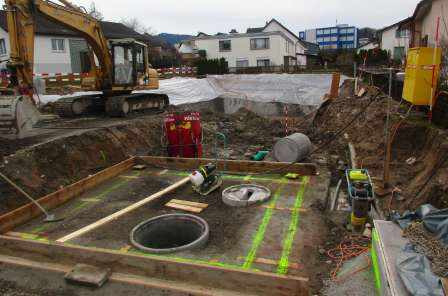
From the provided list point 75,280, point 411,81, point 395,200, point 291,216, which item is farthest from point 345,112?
point 75,280

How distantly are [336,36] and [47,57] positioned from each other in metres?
75.6

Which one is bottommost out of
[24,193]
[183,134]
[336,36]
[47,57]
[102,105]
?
[24,193]

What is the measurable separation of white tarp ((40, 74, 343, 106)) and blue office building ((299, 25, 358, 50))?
68.0 meters

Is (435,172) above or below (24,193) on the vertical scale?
above

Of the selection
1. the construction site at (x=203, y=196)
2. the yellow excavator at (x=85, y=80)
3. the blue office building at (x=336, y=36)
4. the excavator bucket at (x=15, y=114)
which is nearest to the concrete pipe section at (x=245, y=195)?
the construction site at (x=203, y=196)

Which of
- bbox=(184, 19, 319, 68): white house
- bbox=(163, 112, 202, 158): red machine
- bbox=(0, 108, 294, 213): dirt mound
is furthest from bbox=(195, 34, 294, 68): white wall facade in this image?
bbox=(163, 112, 202, 158): red machine

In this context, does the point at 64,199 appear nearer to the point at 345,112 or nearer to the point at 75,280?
the point at 75,280

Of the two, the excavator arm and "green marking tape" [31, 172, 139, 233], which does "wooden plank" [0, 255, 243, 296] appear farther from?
the excavator arm

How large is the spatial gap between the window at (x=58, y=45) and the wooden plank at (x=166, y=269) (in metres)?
29.5

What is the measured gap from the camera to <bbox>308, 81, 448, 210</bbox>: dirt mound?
6.97 meters

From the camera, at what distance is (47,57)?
31047 millimetres

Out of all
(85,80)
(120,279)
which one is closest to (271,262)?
(120,279)

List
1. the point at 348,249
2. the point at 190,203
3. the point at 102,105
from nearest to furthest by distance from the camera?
the point at 348,249
the point at 190,203
the point at 102,105

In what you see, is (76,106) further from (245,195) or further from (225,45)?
(225,45)
